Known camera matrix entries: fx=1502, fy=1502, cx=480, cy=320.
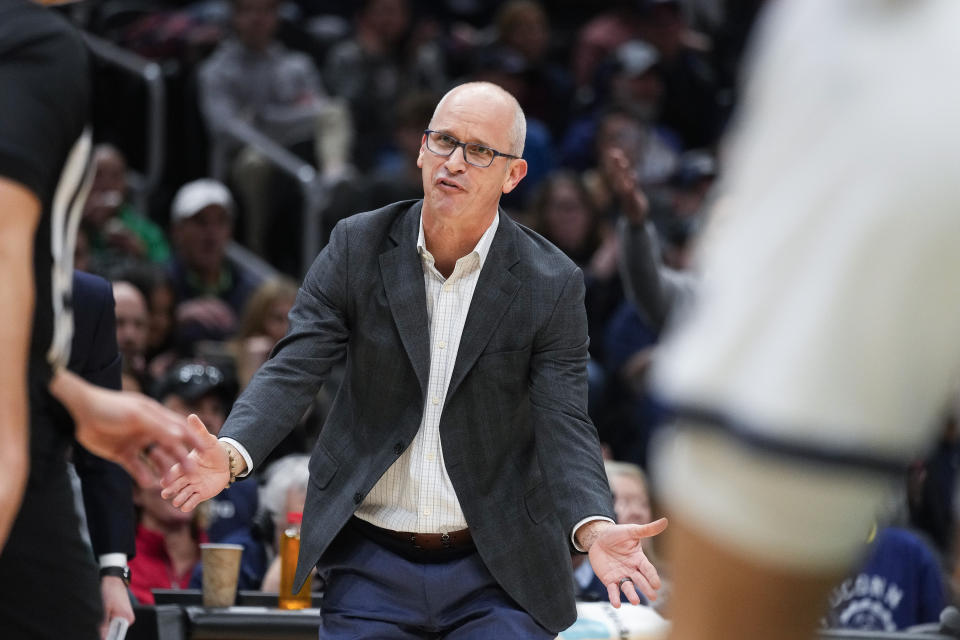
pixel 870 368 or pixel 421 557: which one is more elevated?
pixel 870 368

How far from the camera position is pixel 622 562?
3375 millimetres

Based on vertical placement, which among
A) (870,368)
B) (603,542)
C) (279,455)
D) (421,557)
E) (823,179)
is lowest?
(279,455)

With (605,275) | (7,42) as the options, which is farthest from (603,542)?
(605,275)

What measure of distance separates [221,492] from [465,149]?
2263 mm

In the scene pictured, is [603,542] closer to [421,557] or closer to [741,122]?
Result: [421,557]

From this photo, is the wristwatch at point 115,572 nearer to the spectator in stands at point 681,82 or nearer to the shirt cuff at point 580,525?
the shirt cuff at point 580,525

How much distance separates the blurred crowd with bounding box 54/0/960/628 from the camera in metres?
6.11

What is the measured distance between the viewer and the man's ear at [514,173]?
3945mm

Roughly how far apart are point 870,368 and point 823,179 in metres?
0.17

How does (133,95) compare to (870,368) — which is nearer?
(870,368)

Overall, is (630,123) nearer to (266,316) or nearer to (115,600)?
(266,316)

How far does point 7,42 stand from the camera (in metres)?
2.15

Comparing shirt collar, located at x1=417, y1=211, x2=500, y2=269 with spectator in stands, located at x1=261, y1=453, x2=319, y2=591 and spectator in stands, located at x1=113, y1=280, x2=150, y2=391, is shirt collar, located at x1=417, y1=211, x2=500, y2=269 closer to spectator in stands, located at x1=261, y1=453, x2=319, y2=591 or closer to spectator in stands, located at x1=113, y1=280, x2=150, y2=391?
spectator in stands, located at x1=261, y1=453, x2=319, y2=591

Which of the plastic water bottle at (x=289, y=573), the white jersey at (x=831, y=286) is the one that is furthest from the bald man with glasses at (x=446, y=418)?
the white jersey at (x=831, y=286)
